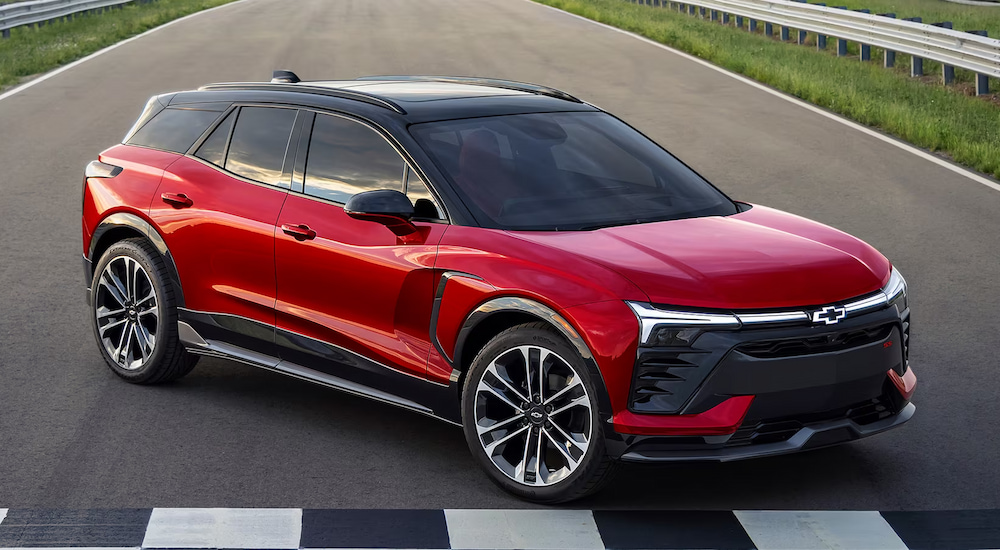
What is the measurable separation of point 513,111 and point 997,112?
1139 centimetres

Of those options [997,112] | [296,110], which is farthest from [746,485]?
[997,112]

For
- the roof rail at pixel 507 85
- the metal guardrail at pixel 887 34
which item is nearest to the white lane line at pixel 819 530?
the roof rail at pixel 507 85

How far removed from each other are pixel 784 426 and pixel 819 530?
0.42 meters

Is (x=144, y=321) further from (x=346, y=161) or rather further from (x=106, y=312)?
(x=346, y=161)

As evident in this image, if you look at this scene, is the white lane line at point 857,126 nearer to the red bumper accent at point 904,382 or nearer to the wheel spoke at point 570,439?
the red bumper accent at point 904,382

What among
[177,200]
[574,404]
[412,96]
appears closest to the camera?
[574,404]

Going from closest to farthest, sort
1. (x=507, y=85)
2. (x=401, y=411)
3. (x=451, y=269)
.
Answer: (x=451, y=269) → (x=401, y=411) → (x=507, y=85)

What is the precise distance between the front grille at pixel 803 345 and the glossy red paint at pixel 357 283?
146cm

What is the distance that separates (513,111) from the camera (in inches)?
259

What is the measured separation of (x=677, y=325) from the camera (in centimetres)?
507

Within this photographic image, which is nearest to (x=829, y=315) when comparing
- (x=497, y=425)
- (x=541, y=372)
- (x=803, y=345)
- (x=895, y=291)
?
(x=803, y=345)

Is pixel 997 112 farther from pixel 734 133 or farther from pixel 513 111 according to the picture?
pixel 513 111

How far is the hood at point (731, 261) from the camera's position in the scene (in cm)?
515

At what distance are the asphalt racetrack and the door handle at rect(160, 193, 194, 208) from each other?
39.3 inches
